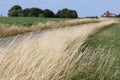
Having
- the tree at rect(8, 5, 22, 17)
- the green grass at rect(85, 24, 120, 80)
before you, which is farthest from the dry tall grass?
the tree at rect(8, 5, 22, 17)

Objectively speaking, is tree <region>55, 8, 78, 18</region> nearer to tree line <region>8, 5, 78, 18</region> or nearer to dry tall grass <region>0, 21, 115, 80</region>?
tree line <region>8, 5, 78, 18</region>

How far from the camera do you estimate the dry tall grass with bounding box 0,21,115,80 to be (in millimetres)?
6114

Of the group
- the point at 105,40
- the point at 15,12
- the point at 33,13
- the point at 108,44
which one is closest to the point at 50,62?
the point at 108,44

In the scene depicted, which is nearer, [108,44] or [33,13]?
[108,44]

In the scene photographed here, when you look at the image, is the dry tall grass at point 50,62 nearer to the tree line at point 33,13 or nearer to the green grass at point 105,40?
the green grass at point 105,40

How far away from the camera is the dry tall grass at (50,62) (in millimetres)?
6114

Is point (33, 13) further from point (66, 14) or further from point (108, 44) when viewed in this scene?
point (108, 44)

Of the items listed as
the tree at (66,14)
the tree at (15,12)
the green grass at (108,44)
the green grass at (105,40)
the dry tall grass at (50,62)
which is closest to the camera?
the dry tall grass at (50,62)

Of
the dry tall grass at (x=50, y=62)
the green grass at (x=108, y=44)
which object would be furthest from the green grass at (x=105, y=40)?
the dry tall grass at (x=50, y=62)

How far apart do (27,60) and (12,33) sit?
23335 mm

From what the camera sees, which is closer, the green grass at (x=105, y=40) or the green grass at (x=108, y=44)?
the green grass at (x=108, y=44)

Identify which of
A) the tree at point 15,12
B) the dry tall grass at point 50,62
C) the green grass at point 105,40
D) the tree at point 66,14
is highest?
the dry tall grass at point 50,62

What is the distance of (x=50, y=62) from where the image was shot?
6535mm

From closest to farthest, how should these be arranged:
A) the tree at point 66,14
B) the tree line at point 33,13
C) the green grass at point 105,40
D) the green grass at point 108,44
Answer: the green grass at point 108,44 → the green grass at point 105,40 → the tree line at point 33,13 → the tree at point 66,14
